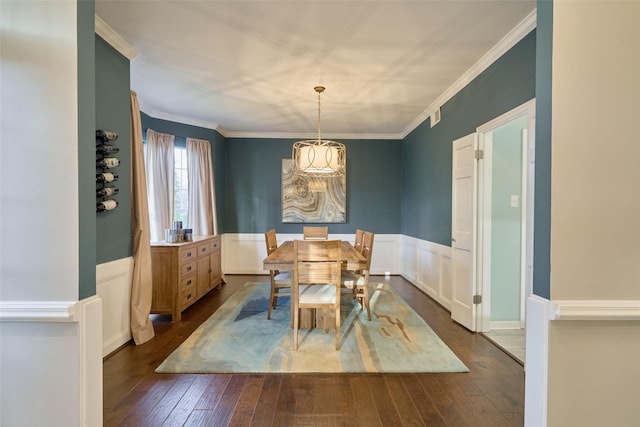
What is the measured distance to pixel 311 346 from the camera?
2.65m

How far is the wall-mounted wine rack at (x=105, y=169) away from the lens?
2.35 metres

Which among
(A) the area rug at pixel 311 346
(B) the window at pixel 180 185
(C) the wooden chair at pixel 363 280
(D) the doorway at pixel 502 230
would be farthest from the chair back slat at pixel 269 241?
(D) the doorway at pixel 502 230

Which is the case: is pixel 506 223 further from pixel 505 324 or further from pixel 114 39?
pixel 114 39

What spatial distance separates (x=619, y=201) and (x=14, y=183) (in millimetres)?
2454

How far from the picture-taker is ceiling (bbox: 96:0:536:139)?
6.88 ft

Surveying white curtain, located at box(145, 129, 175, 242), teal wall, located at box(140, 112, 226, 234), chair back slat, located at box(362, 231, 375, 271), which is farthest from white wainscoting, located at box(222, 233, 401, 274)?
chair back slat, located at box(362, 231, 375, 271)

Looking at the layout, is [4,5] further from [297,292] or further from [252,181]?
[252,181]

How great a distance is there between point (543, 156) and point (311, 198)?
4485 millimetres

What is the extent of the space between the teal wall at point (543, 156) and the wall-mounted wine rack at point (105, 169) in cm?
287

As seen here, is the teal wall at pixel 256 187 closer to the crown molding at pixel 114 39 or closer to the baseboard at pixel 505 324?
the crown molding at pixel 114 39

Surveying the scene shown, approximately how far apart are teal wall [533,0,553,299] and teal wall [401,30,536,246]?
114cm

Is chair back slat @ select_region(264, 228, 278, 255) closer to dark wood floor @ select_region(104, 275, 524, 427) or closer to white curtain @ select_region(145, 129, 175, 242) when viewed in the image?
Answer: dark wood floor @ select_region(104, 275, 524, 427)

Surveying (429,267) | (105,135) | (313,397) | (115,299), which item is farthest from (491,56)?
(115,299)

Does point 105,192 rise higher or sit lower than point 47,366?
higher
